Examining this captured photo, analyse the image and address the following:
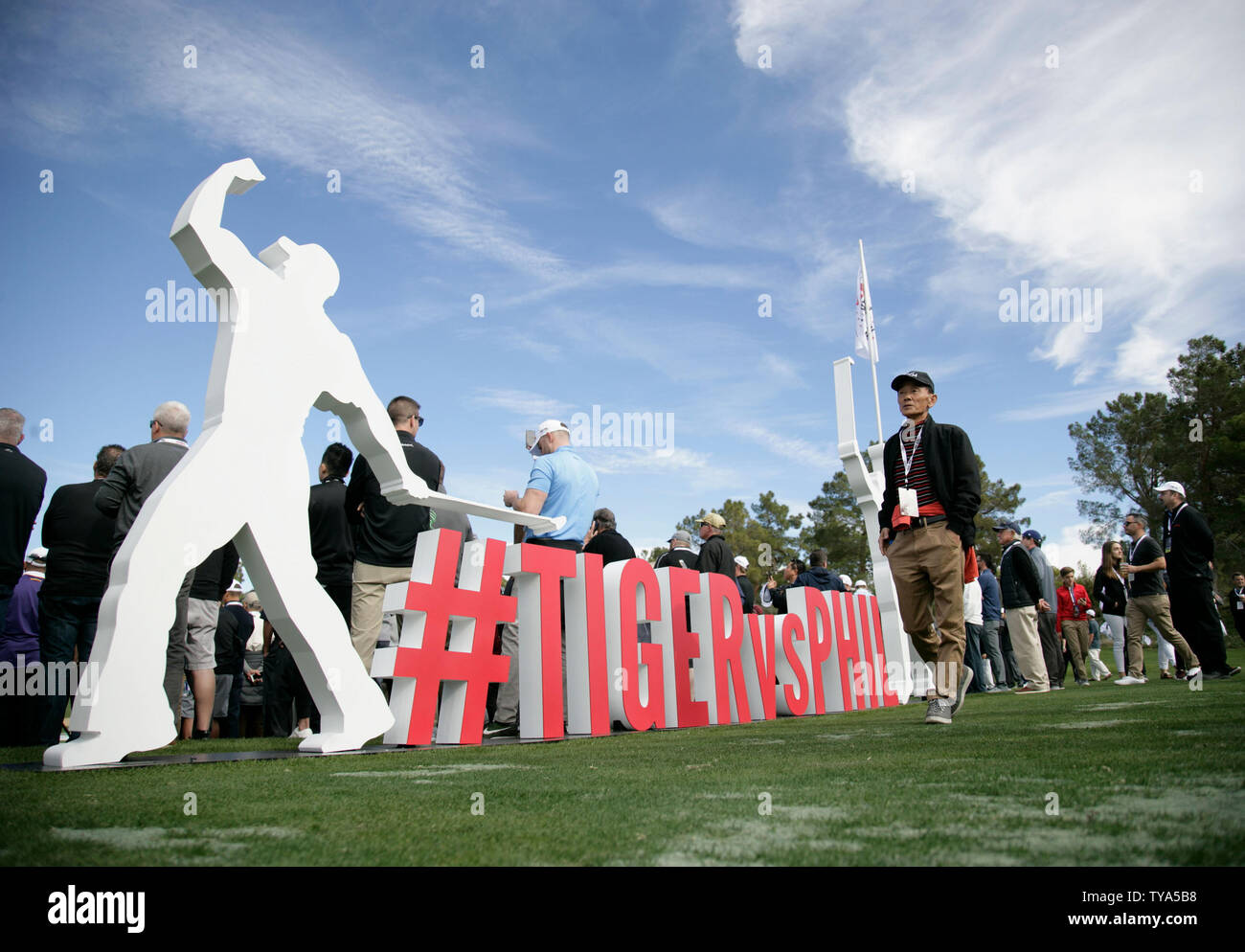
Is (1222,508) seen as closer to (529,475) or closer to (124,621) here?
(529,475)

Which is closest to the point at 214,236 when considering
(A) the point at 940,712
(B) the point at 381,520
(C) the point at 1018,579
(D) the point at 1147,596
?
(B) the point at 381,520

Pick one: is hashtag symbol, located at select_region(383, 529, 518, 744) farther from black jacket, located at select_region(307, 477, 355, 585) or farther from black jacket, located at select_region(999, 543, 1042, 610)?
black jacket, located at select_region(999, 543, 1042, 610)

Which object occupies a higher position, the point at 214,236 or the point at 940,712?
the point at 214,236

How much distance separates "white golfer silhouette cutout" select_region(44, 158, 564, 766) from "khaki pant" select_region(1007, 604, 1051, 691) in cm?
900

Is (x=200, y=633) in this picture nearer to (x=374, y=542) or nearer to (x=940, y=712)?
(x=374, y=542)

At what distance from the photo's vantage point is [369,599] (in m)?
Answer: 6.71

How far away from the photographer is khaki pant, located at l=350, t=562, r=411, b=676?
6660mm

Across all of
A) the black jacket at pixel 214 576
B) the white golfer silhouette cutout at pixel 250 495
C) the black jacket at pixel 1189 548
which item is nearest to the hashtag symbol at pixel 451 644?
the white golfer silhouette cutout at pixel 250 495

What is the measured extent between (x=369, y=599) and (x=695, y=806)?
4.67 meters

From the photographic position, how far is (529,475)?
6922mm

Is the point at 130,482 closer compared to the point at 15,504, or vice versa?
the point at 130,482

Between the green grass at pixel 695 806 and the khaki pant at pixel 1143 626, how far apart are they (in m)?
7.84

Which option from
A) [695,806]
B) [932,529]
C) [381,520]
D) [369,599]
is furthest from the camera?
[369,599]
